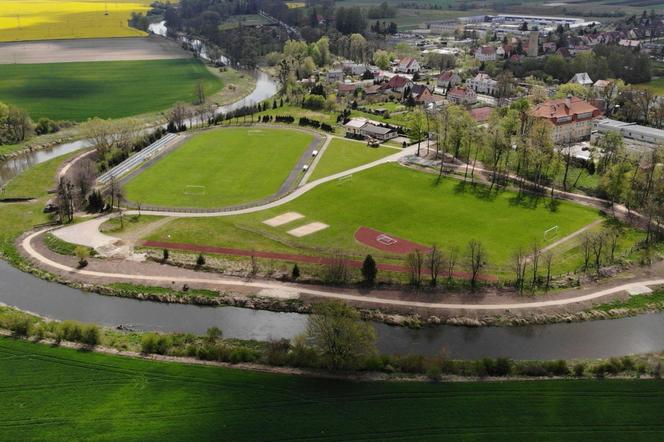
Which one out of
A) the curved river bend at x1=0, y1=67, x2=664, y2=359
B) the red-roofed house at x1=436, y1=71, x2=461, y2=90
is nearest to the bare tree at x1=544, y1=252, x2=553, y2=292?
the curved river bend at x1=0, y1=67, x2=664, y2=359

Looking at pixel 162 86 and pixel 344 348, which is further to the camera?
pixel 162 86

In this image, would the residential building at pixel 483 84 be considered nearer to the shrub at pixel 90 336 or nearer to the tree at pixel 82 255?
the tree at pixel 82 255

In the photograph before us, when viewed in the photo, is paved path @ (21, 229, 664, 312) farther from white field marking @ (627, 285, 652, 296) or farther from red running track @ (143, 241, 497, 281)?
red running track @ (143, 241, 497, 281)

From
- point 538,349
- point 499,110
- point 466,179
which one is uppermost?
point 499,110

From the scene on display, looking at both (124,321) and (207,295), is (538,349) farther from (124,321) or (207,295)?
(124,321)

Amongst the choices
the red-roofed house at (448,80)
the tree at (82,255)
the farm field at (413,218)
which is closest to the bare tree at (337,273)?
the farm field at (413,218)

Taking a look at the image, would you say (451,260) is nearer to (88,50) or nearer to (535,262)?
(535,262)

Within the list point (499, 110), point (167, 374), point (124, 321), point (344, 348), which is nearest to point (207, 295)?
point (124, 321)

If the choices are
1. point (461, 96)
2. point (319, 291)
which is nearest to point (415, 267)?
point (319, 291)

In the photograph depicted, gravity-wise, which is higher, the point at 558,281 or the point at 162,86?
the point at 162,86
